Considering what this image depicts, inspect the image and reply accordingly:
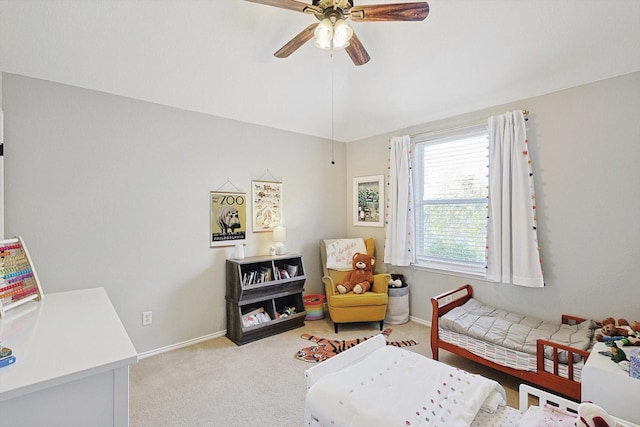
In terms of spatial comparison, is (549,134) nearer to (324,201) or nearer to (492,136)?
(492,136)

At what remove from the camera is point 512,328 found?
2.51 m

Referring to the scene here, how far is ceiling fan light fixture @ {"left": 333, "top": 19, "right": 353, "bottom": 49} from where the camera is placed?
1821 mm

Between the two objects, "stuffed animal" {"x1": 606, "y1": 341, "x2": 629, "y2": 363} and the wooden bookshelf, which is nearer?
"stuffed animal" {"x1": 606, "y1": 341, "x2": 629, "y2": 363}

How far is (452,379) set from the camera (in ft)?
5.03

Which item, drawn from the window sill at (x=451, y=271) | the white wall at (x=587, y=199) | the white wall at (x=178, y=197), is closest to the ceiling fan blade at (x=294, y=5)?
the white wall at (x=178, y=197)

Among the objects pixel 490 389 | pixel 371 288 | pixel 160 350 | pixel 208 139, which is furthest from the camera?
pixel 371 288

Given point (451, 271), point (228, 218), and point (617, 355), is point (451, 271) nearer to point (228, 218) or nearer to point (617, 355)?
point (617, 355)

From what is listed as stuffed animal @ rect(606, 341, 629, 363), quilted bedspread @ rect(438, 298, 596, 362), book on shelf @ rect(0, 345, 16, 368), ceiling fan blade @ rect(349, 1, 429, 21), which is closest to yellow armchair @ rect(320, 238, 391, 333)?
quilted bedspread @ rect(438, 298, 596, 362)

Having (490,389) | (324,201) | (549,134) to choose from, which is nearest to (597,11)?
(549,134)

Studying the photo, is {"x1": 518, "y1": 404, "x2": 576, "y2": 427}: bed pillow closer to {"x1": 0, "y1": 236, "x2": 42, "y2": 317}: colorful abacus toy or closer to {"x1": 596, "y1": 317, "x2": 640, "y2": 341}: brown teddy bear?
{"x1": 596, "y1": 317, "x2": 640, "y2": 341}: brown teddy bear

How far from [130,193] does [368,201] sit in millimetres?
2916

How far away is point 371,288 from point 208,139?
2572 mm

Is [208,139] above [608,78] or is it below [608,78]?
below

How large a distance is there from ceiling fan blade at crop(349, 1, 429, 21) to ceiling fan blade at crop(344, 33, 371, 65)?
16 centimetres
